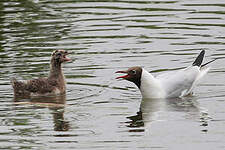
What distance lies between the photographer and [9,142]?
36.5 ft

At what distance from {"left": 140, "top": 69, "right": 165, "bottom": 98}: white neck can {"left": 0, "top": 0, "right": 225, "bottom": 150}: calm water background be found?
176 mm

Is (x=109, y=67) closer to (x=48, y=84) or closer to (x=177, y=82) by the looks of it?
(x=48, y=84)

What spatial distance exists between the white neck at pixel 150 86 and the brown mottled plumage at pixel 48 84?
1.61 metres

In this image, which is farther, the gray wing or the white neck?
the gray wing

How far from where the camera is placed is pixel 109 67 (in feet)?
52.9

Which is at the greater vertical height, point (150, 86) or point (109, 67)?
point (150, 86)

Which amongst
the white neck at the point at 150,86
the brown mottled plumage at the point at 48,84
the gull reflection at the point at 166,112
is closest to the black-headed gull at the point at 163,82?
the white neck at the point at 150,86

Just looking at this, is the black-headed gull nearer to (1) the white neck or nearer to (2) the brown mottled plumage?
(1) the white neck

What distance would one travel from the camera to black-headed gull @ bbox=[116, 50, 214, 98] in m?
14.1

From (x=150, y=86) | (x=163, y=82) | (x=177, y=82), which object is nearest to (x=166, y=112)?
(x=150, y=86)

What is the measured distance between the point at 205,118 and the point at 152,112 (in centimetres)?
104

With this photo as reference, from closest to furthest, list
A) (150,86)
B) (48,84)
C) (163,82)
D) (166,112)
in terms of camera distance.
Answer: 1. (166,112)
2. (150,86)
3. (163,82)
4. (48,84)

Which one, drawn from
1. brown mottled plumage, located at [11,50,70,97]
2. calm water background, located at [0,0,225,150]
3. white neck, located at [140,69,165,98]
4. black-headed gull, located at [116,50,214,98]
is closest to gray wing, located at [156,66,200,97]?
black-headed gull, located at [116,50,214,98]

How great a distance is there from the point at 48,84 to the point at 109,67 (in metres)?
1.74
